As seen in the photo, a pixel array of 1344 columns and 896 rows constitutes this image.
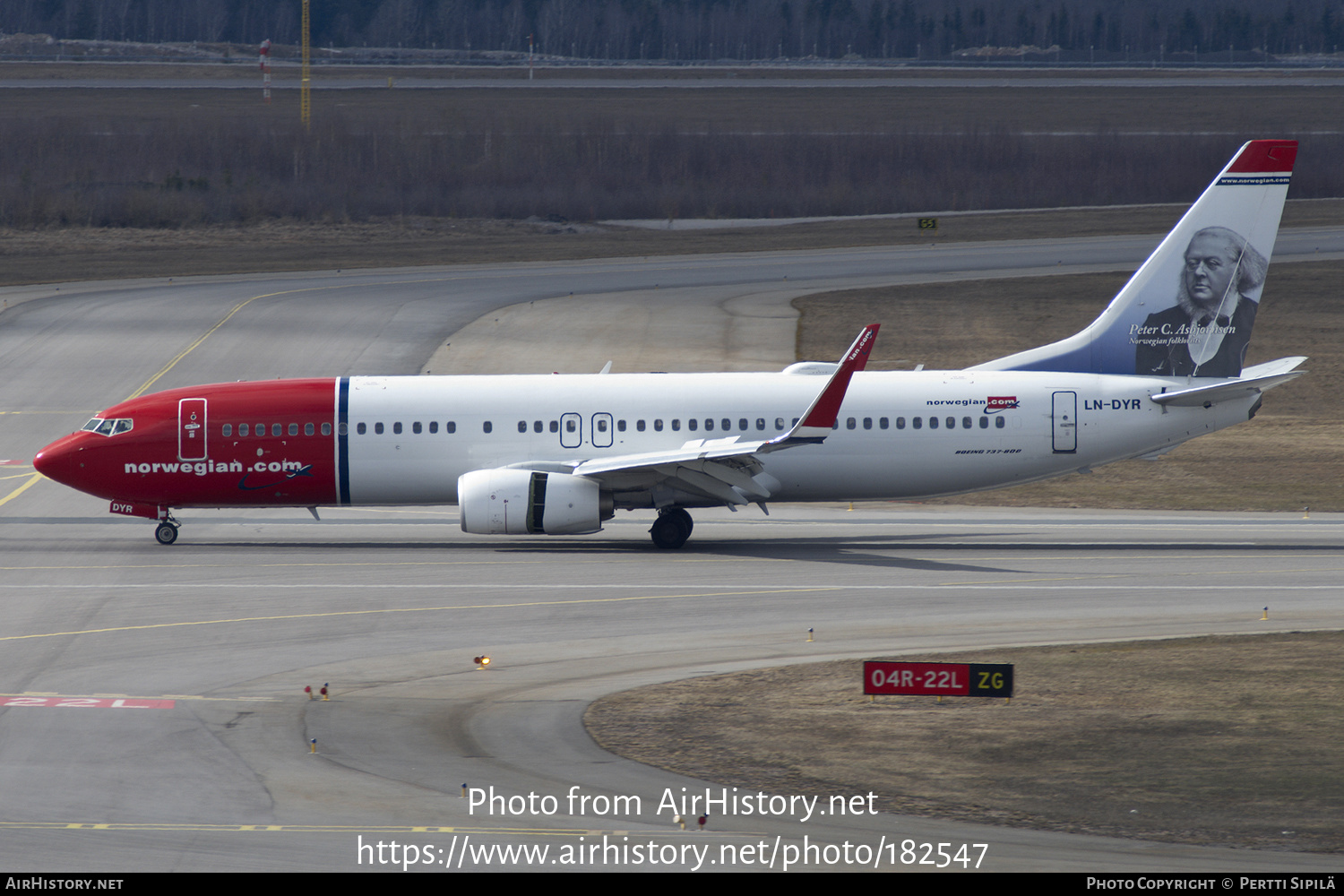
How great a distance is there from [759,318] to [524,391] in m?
31.9

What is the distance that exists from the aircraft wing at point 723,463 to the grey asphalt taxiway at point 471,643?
5.34ft

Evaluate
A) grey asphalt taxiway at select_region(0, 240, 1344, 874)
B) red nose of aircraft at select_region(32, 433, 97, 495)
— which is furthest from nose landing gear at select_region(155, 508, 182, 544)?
red nose of aircraft at select_region(32, 433, 97, 495)

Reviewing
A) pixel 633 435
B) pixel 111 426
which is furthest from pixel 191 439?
pixel 633 435

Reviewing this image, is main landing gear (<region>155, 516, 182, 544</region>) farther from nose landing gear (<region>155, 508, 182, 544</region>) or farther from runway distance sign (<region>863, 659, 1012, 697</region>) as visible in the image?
runway distance sign (<region>863, 659, 1012, 697</region>)

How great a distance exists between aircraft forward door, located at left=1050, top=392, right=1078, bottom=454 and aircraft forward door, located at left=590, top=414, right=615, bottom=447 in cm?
1112

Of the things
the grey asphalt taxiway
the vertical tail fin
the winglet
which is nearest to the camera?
the grey asphalt taxiway

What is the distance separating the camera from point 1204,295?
3869cm

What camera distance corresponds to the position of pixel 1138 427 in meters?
37.3

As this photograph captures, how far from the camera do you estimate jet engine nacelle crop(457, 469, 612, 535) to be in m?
35.6

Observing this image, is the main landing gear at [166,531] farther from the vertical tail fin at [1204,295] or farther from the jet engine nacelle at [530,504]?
the vertical tail fin at [1204,295]

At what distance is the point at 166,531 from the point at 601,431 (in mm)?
11480

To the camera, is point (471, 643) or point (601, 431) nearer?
point (471, 643)

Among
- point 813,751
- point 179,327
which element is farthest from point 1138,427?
point 179,327

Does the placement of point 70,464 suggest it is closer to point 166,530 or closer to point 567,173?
point 166,530
